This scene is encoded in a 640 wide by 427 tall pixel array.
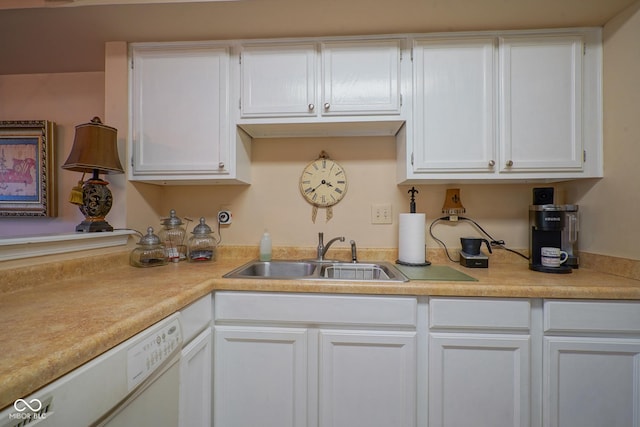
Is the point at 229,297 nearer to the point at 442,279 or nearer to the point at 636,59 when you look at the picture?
the point at 442,279

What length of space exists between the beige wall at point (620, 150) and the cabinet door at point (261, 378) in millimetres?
1551

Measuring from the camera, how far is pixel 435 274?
125cm

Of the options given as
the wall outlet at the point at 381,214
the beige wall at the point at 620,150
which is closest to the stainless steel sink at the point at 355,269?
the wall outlet at the point at 381,214

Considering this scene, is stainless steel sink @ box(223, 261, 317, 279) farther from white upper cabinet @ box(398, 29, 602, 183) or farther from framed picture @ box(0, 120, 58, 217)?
framed picture @ box(0, 120, 58, 217)

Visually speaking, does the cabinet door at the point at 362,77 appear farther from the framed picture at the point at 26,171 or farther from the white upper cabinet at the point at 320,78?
the framed picture at the point at 26,171

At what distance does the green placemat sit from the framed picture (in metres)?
2.23

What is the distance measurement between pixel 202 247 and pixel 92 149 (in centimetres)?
74

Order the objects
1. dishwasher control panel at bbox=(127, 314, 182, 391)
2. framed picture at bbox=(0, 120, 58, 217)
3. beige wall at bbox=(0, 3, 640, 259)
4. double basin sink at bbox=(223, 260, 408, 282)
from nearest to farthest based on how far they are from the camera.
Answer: dishwasher control panel at bbox=(127, 314, 182, 391), double basin sink at bbox=(223, 260, 408, 282), beige wall at bbox=(0, 3, 640, 259), framed picture at bbox=(0, 120, 58, 217)

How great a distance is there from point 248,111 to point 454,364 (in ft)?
5.13

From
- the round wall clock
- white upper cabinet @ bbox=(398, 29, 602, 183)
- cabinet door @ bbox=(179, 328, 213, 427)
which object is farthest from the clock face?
cabinet door @ bbox=(179, 328, 213, 427)

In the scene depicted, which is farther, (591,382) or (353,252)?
(353,252)

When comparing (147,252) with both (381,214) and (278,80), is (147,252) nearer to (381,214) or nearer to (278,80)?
(278,80)

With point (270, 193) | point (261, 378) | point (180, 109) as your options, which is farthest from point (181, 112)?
point (261, 378)

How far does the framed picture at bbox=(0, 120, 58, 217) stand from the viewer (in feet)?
5.43
